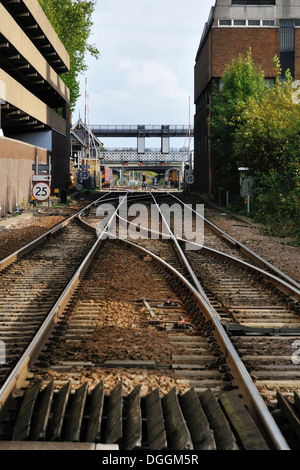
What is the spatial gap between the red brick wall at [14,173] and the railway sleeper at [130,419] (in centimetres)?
2318

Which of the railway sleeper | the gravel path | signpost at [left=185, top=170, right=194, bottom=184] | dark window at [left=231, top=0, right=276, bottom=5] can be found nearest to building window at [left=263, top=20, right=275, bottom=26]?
dark window at [left=231, top=0, right=276, bottom=5]

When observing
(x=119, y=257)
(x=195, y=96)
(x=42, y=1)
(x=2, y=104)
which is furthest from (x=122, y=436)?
(x=195, y=96)

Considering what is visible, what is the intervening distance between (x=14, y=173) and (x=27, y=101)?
26.4 ft

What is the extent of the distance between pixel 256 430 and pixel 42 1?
53.7 metres

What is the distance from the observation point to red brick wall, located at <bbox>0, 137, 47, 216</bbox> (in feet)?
89.2

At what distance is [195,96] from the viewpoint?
60156 millimetres

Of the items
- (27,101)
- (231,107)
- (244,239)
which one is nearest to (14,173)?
(27,101)

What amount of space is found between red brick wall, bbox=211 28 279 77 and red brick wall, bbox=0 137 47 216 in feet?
59.9

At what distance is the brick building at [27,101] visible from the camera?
1163 inches

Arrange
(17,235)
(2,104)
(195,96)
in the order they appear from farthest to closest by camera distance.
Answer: (195,96)
(2,104)
(17,235)

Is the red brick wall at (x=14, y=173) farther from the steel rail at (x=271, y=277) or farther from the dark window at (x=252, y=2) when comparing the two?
the dark window at (x=252, y=2)

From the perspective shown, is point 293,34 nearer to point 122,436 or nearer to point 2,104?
point 2,104

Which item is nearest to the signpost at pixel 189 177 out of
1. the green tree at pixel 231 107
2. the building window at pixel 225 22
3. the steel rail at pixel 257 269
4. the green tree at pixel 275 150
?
the building window at pixel 225 22

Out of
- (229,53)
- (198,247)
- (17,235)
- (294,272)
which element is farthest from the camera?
(229,53)
